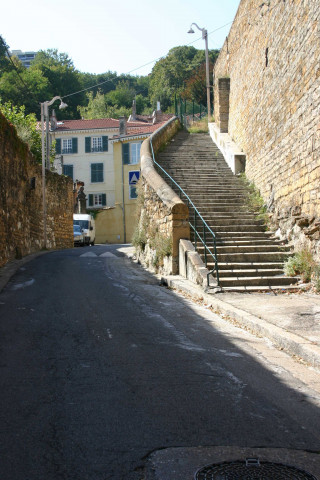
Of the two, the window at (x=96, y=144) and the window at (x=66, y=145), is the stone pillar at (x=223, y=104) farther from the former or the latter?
the window at (x=66, y=145)

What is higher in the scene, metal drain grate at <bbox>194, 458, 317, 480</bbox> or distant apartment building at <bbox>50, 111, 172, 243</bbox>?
distant apartment building at <bbox>50, 111, 172, 243</bbox>

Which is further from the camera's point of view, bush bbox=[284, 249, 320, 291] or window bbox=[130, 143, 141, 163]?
window bbox=[130, 143, 141, 163]

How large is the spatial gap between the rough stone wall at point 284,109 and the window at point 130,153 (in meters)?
25.0

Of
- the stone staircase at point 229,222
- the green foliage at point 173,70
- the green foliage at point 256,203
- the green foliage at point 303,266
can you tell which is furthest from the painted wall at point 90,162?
the green foliage at point 303,266

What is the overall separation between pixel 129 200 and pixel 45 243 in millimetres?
21524

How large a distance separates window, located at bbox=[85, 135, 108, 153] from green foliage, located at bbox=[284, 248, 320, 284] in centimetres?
3721

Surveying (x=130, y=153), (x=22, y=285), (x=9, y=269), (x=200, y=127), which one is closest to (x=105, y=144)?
(x=130, y=153)

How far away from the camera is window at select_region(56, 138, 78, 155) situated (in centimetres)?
4712

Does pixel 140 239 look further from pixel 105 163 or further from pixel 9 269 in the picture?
pixel 105 163

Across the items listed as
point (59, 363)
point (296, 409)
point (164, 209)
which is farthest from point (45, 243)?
point (296, 409)

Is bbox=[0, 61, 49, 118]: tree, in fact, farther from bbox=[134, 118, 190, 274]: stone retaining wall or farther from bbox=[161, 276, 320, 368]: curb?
bbox=[161, 276, 320, 368]: curb

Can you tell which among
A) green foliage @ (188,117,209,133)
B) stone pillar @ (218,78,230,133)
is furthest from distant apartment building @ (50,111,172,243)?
stone pillar @ (218,78,230,133)

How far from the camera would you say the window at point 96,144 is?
4622 cm

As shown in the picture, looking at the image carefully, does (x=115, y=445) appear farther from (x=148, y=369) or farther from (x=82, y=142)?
(x=82, y=142)
